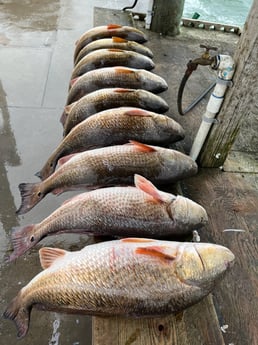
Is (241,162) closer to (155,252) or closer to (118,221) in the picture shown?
(118,221)

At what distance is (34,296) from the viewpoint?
1818mm

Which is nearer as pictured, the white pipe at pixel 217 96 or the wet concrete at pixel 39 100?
the wet concrete at pixel 39 100

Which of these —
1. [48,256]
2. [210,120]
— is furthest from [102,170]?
[210,120]

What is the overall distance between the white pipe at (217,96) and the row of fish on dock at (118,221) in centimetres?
25

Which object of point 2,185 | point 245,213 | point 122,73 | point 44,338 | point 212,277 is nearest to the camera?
point 212,277

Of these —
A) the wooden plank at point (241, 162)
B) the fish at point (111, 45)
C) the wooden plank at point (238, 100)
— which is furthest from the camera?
the fish at point (111, 45)

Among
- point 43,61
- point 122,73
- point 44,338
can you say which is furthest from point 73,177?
point 43,61

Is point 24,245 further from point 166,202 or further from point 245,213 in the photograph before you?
point 245,213

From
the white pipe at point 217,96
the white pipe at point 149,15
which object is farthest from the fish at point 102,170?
the white pipe at point 149,15

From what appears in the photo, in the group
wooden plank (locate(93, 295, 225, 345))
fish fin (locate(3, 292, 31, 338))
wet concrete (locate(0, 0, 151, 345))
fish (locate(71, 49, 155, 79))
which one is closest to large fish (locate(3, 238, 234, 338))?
fish fin (locate(3, 292, 31, 338))

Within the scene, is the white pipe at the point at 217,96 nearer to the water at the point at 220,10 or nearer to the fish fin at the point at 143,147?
the fish fin at the point at 143,147

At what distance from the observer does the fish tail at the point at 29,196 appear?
8.19 feet

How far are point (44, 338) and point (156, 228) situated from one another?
126cm

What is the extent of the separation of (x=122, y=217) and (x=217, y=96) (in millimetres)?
1461
